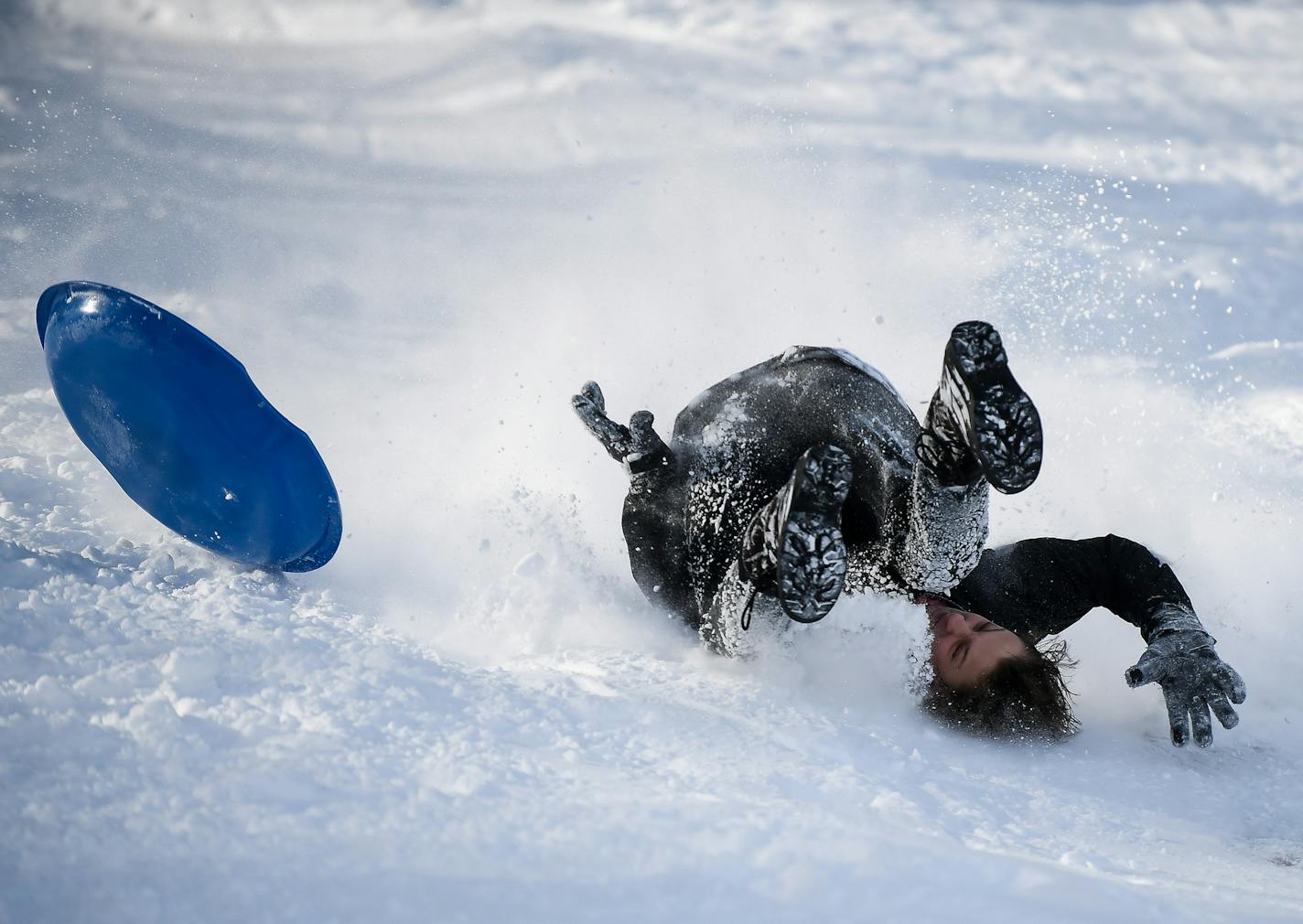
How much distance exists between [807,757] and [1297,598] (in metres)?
→ 2.52

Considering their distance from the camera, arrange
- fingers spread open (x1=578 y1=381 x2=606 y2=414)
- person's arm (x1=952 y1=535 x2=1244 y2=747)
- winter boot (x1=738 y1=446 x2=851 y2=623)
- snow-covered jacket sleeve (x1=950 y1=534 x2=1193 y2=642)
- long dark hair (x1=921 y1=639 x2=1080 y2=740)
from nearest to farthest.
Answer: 1. winter boot (x1=738 y1=446 x2=851 y2=623)
2. long dark hair (x1=921 y1=639 x2=1080 y2=740)
3. person's arm (x1=952 y1=535 x2=1244 y2=747)
4. snow-covered jacket sleeve (x1=950 y1=534 x2=1193 y2=642)
5. fingers spread open (x1=578 y1=381 x2=606 y2=414)

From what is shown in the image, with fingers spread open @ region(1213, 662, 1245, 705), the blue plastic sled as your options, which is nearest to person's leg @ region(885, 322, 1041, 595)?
fingers spread open @ region(1213, 662, 1245, 705)

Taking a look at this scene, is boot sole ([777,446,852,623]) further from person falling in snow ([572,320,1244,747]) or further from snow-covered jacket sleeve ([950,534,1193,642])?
snow-covered jacket sleeve ([950,534,1193,642])

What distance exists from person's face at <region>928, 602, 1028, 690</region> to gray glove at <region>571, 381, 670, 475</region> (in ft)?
2.61

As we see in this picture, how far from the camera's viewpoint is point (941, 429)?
180 cm

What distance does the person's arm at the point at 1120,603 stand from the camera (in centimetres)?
202

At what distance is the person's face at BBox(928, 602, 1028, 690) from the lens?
6.37ft

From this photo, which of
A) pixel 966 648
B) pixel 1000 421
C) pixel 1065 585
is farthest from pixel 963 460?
pixel 1065 585

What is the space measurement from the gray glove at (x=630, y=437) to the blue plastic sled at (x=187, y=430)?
2.66ft

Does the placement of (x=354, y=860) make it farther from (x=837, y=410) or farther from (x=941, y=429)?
(x=837, y=410)

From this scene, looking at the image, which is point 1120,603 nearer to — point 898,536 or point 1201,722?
point 1201,722

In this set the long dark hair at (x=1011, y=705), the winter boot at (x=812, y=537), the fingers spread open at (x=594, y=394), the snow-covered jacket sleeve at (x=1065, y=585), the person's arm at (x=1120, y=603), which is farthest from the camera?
the fingers spread open at (x=594, y=394)

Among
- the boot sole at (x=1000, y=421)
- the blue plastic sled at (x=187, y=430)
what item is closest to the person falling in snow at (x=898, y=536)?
the boot sole at (x=1000, y=421)

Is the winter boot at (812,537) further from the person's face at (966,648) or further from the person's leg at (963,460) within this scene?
the person's face at (966,648)
